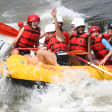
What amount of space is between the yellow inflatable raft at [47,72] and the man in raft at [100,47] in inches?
10.4

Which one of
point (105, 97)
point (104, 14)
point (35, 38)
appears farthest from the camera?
point (104, 14)

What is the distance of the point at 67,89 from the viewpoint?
3182mm

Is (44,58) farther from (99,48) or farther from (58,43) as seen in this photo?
(99,48)

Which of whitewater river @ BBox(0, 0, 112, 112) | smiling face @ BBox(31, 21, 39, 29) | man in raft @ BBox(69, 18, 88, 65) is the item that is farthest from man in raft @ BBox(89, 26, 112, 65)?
smiling face @ BBox(31, 21, 39, 29)

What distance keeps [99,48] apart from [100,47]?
0.07 ft

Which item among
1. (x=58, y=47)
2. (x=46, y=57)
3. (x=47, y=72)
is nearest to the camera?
(x=47, y=72)

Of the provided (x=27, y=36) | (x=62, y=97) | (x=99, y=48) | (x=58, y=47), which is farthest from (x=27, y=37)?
(x=62, y=97)

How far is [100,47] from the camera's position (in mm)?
3553

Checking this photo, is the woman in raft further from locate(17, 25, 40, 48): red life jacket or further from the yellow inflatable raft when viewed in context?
locate(17, 25, 40, 48): red life jacket

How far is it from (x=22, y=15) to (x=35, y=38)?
5816mm

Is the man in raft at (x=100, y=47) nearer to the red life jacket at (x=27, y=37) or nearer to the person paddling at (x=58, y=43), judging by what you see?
the person paddling at (x=58, y=43)

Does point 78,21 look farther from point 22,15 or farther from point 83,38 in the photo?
point 22,15

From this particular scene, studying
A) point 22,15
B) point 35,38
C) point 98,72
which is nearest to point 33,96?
point 98,72

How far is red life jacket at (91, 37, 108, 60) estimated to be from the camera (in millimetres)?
3547
